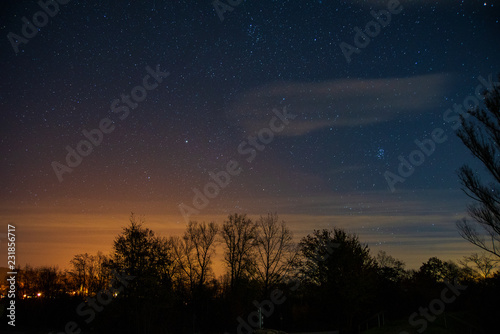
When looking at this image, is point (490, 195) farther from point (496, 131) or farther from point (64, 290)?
point (64, 290)

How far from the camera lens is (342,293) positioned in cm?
2970

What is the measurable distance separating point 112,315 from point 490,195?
21481mm

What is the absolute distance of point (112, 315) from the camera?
901 inches

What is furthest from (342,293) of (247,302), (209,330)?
(209,330)

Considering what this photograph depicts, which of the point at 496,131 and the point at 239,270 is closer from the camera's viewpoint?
the point at 496,131

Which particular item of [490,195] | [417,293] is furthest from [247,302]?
[490,195]

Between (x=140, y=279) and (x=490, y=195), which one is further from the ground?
(x=490, y=195)

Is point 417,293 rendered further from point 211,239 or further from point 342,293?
point 211,239

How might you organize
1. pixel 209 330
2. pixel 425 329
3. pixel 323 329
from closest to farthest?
pixel 425 329, pixel 209 330, pixel 323 329

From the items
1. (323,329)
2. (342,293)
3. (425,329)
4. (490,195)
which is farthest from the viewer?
(323,329)

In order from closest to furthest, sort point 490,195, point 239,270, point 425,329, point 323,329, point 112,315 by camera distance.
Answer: point 490,195 → point 112,315 → point 425,329 → point 239,270 → point 323,329

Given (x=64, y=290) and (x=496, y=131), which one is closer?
(x=496, y=131)

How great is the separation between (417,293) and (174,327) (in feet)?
96.1

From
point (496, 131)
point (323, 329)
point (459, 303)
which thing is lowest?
point (323, 329)
